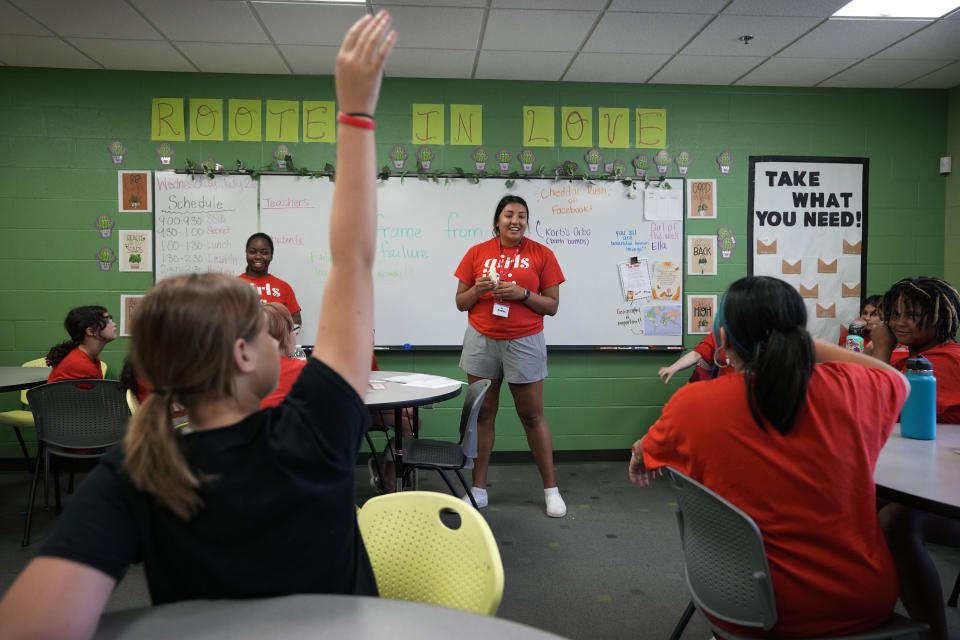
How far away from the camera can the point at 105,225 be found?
399 centimetres

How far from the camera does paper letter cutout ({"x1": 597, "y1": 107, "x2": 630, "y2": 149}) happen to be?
4.20m

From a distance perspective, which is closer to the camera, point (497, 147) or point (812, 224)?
point (497, 147)

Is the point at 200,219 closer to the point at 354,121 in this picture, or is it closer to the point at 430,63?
the point at 430,63

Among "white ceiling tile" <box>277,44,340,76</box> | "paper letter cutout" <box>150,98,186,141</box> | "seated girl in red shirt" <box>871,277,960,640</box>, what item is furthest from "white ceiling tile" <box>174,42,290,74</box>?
"seated girl in red shirt" <box>871,277,960,640</box>

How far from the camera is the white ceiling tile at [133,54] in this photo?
3562 millimetres

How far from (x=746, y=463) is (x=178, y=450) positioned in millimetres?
1059

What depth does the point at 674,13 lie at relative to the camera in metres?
3.19

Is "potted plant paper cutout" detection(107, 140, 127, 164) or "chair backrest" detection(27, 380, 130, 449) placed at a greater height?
"potted plant paper cutout" detection(107, 140, 127, 164)

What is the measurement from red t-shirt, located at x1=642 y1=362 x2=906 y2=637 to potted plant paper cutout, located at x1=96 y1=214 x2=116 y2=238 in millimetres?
4168

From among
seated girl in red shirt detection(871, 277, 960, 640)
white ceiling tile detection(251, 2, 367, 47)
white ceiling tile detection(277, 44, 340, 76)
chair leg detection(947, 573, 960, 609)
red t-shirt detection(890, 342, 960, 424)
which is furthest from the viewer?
white ceiling tile detection(277, 44, 340, 76)

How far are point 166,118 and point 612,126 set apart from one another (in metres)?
3.13

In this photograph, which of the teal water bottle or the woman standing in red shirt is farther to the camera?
the woman standing in red shirt

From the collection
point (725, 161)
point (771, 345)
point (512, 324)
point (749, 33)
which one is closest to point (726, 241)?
point (725, 161)

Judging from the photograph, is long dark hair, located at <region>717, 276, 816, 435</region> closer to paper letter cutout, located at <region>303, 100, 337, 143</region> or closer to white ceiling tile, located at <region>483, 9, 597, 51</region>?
white ceiling tile, located at <region>483, 9, 597, 51</region>
